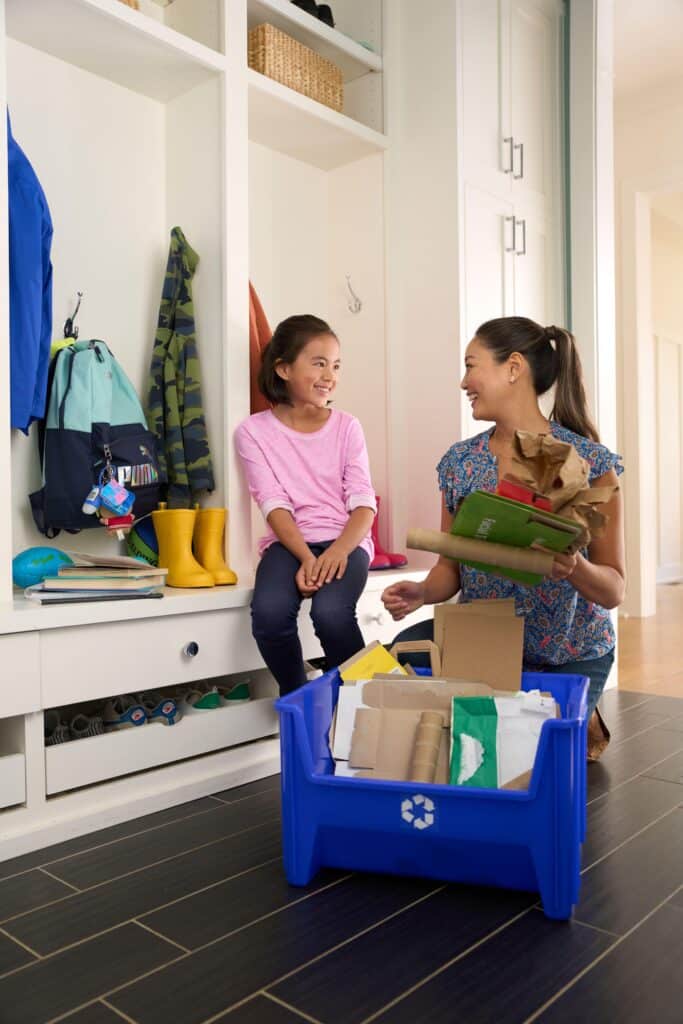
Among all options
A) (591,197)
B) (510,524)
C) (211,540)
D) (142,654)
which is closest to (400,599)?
(510,524)

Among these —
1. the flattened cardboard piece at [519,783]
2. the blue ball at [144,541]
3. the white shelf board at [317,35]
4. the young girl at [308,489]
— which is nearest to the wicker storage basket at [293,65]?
the white shelf board at [317,35]

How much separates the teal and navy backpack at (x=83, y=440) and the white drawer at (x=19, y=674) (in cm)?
54

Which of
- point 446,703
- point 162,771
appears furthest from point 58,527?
point 446,703

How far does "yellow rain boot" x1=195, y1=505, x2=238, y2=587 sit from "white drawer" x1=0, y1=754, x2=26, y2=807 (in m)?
0.69

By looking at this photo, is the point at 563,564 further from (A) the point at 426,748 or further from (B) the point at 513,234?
(B) the point at 513,234

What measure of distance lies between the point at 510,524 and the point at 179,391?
1248mm

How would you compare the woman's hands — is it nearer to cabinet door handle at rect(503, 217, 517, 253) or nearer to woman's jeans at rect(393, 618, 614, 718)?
woman's jeans at rect(393, 618, 614, 718)

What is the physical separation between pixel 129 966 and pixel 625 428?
417 centimetres

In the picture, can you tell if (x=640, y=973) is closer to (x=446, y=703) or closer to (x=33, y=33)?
(x=446, y=703)

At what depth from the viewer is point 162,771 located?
192 centimetres

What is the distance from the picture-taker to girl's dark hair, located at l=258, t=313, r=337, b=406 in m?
2.29

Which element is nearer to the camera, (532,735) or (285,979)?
(285,979)

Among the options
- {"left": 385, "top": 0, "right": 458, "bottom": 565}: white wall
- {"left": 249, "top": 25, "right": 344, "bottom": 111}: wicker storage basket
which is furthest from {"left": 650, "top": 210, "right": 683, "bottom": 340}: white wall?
{"left": 249, "top": 25, "right": 344, "bottom": 111}: wicker storage basket

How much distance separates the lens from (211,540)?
2.25 metres
